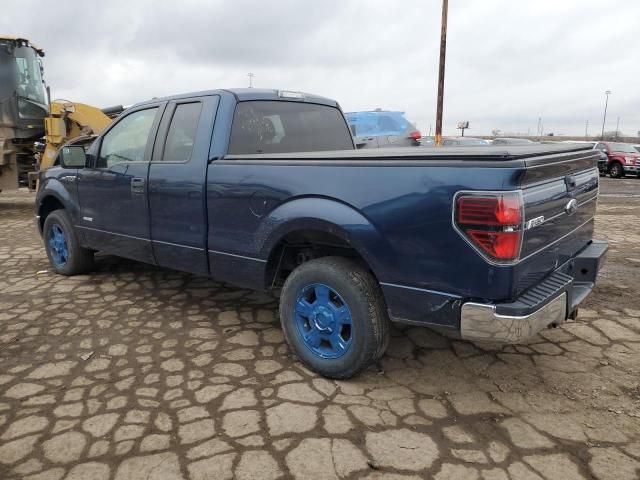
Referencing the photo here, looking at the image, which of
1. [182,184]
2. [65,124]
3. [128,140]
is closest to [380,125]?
[65,124]

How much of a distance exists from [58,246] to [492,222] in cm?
487

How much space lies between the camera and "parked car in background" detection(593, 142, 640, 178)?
20.7 metres

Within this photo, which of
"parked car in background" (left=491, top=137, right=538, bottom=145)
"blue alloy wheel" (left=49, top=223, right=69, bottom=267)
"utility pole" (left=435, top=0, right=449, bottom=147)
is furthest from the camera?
"utility pole" (left=435, top=0, right=449, bottom=147)

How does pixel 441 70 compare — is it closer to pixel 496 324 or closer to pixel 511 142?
pixel 511 142

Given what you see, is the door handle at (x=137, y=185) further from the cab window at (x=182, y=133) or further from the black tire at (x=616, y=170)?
the black tire at (x=616, y=170)

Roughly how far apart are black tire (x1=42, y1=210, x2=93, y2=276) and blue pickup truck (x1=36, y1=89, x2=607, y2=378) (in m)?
0.60

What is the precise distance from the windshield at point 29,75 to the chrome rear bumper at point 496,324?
11123mm

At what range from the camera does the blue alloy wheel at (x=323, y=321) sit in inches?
117

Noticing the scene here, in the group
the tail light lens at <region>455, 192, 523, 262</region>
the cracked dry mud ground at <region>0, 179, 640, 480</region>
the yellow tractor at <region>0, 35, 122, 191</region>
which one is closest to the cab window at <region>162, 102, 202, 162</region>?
the cracked dry mud ground at <region>0, 179, 640, 480</region>

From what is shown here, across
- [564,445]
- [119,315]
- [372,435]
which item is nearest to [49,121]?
[119,315]

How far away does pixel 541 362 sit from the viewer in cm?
330

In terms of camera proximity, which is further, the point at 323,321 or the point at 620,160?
the point at 620,160

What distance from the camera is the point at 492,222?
7.52 feet

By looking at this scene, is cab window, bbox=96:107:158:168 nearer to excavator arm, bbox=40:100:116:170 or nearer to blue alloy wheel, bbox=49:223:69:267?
blue alloy wheel, bbox=49:223:69:267
